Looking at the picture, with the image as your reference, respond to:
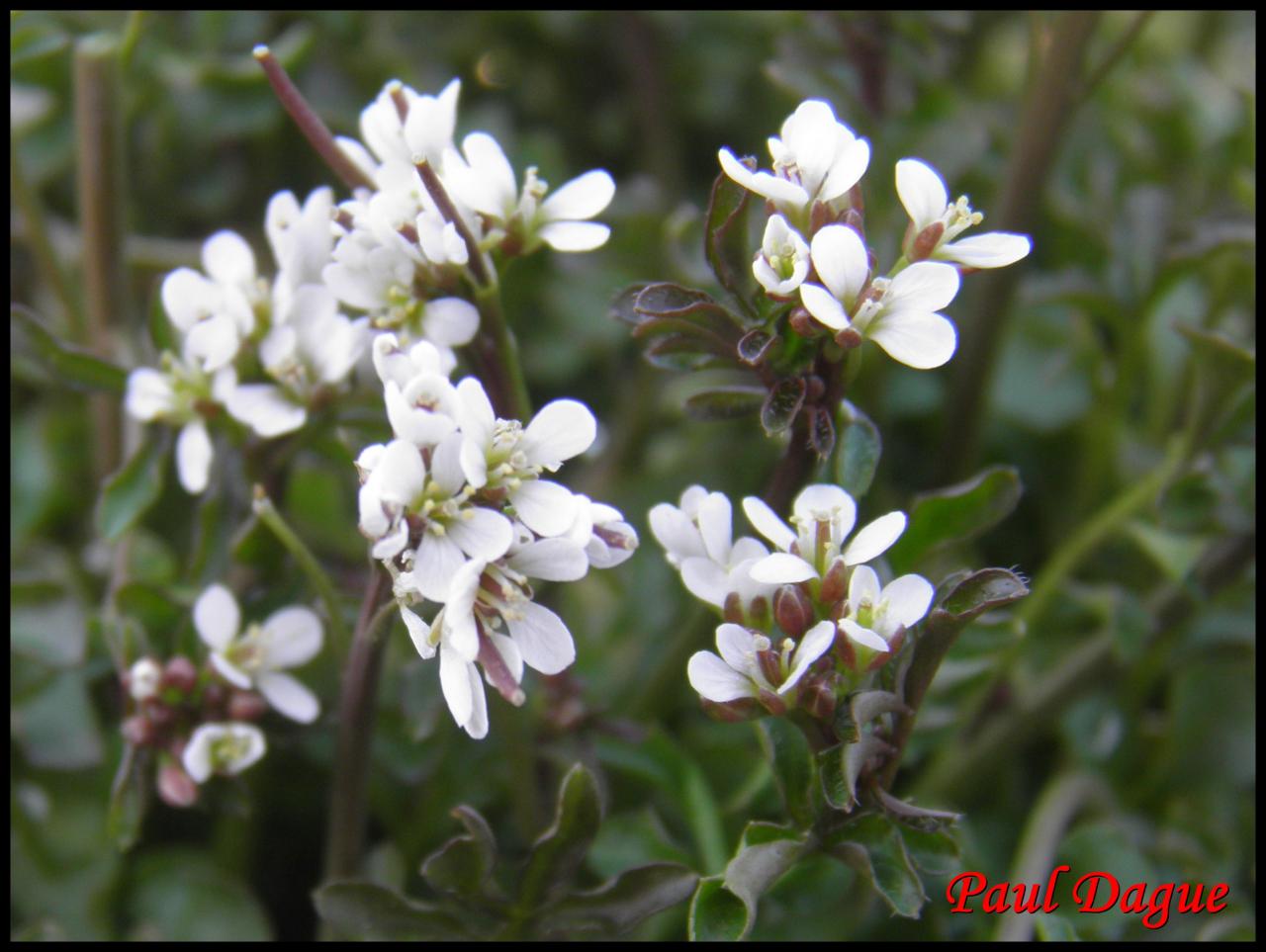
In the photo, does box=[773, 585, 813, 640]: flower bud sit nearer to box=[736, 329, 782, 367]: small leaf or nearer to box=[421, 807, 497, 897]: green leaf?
box=[736, 329, 782, 367]: small leaf

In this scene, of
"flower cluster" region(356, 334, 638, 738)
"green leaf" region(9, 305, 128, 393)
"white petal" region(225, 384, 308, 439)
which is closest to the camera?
"flower cluster" region(356, 334, 638, 738)

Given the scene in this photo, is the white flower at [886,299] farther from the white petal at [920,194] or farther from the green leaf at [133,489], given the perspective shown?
the green leaf at [133,489]

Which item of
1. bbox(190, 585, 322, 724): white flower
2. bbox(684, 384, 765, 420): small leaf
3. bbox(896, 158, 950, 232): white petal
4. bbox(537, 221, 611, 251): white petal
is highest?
bbox(896, 158, 950, 232): white petal

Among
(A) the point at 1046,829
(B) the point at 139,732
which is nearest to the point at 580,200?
(B) the point at 139,732

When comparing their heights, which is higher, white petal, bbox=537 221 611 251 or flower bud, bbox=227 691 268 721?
white petal, bbox=537 221 611 251

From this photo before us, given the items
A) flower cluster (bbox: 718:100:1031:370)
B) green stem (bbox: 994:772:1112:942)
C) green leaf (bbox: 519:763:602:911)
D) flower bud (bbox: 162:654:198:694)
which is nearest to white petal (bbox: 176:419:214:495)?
flower bud (bbox: 162:654:198:694)

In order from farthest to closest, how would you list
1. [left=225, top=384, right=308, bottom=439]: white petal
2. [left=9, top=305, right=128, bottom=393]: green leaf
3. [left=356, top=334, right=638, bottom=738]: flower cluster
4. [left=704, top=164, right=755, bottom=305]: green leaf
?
[left=9, top=305, right=128, bottom=393]: green leaf → [left=225, top=384, right=308, bottom=439]: white petal → [left=704, top=164, right=755, bottom=305]: green leaf → [left=356, top=334, right=638, bottom=738]: flower cluster
